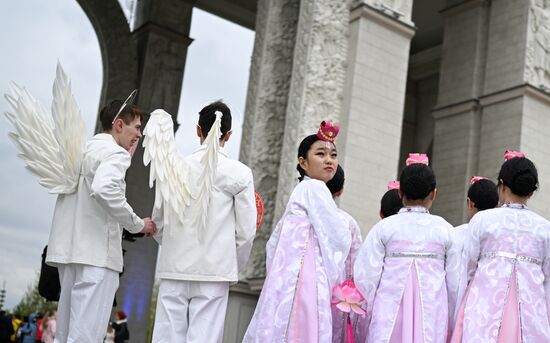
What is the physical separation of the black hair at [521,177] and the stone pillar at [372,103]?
235 inches

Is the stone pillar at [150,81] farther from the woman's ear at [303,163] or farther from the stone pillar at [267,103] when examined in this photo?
the woman's ear at [303,163]

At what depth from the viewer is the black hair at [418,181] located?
17.3ft

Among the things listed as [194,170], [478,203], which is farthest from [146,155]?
[478,203]

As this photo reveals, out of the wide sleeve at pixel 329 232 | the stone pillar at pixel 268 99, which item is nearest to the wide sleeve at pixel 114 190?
the wide sleeve at pixel 329 232

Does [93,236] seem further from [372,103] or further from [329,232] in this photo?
[372,103]

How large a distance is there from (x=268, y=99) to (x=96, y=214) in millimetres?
7566

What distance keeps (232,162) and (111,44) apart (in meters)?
15.7

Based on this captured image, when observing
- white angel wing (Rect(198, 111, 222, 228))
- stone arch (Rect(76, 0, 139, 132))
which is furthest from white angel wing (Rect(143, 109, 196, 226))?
stone arch (Rect(76, 0, 139, 132))

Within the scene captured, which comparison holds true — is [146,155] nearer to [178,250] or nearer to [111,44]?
[178,250]

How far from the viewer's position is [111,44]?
2044 centimetres

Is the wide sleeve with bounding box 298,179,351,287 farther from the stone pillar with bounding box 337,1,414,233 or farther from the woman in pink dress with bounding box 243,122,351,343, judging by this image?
the stone pillar with bounding box 337,1,414,233

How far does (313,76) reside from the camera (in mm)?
11789

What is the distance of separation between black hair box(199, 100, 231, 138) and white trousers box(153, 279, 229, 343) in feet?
4.04

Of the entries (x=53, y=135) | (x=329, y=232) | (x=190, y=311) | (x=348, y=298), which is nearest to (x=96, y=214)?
(x=53, y=135)
